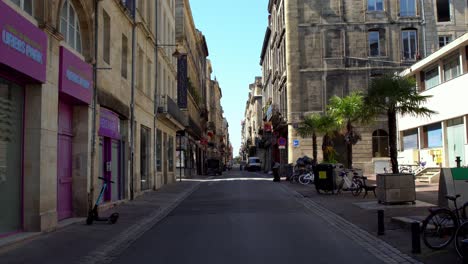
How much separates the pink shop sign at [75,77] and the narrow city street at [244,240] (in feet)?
12.6

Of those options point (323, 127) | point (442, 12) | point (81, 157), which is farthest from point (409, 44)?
point (81, 157)

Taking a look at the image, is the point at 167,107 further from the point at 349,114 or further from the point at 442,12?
the point at 442,12

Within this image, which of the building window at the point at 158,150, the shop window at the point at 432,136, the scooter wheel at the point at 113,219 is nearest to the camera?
the scooter wheel at the point at 113,219

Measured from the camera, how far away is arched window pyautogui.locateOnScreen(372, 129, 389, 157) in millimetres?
40250

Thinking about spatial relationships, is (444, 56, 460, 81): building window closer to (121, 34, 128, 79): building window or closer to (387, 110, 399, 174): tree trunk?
(387, 110, 399, 174): tree trunk

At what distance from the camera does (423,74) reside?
3178 cm

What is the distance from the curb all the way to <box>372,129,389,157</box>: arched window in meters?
29.4

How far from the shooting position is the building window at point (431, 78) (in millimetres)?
29752

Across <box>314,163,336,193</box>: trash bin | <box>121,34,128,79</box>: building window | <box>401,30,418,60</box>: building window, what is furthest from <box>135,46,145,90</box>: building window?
<box>401,30,418,60</box>: building window

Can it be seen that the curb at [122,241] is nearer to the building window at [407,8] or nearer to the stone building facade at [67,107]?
the stone building facade at [67,107]

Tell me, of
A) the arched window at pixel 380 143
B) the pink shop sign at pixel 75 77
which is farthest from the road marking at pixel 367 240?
the arched window at pixel 380 143

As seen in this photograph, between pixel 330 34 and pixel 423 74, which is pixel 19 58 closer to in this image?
pixel 423 74

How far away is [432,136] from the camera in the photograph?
30.3 m

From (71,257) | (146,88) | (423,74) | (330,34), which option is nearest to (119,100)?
(146,88)
